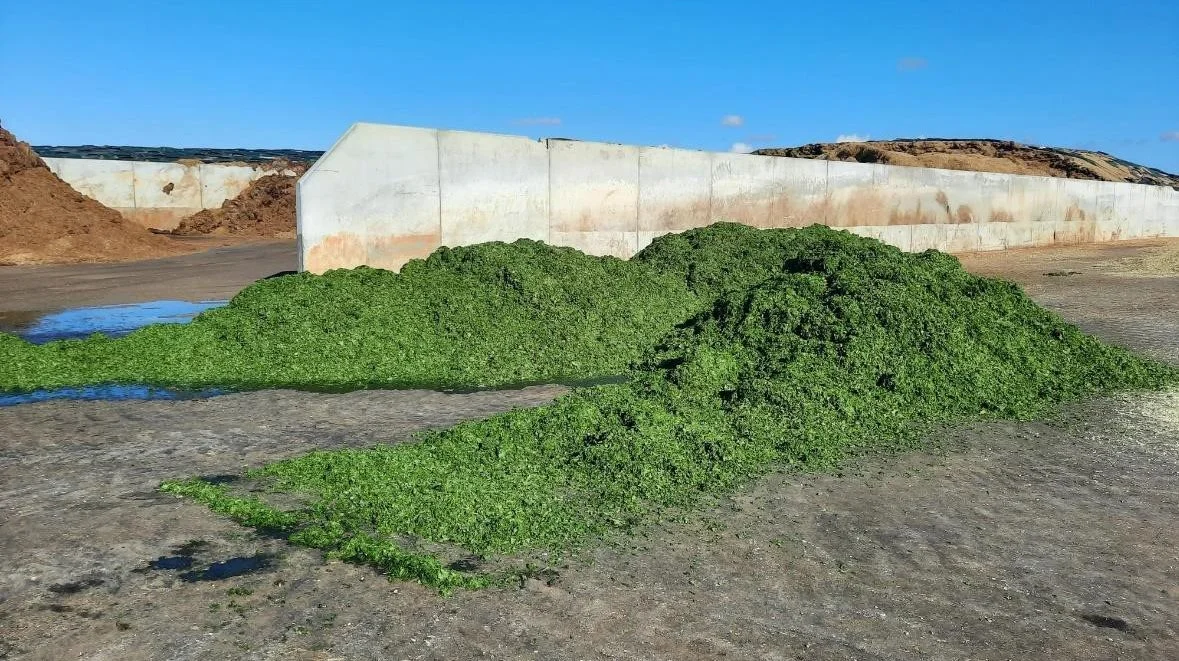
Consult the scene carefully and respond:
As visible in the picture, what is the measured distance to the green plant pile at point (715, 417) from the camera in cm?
412

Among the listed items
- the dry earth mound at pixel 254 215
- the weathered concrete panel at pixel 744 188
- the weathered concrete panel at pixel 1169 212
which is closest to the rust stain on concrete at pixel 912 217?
the weathered concrete panel at pixel 744 188

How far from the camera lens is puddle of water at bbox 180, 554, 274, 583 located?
3.53 meters

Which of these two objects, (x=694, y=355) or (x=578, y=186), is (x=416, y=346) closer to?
(x=694, y=355)

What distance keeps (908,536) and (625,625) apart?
5.58ft

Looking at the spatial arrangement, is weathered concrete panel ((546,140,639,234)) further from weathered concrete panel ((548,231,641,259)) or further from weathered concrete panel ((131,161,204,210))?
weathered concrete panel ((131,161,204,210))

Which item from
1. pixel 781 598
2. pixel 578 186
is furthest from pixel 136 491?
pixel 578 186

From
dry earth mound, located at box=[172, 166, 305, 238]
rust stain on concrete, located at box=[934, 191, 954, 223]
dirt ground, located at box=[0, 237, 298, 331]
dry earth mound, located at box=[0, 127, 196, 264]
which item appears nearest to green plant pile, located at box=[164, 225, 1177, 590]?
dirt ground, located at box=[0, 237, 298, 331]

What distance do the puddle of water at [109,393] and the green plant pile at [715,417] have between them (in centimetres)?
231

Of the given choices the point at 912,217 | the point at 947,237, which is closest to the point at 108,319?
the point at 912,217

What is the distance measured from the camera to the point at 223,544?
152 inches

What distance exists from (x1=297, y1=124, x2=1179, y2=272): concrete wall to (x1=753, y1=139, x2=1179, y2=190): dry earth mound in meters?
12.6

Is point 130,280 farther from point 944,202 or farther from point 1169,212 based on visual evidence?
point 1169,212

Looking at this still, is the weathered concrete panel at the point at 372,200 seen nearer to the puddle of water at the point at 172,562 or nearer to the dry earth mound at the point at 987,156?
the puddle of water at the point at 172,562

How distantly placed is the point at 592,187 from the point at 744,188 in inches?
128
